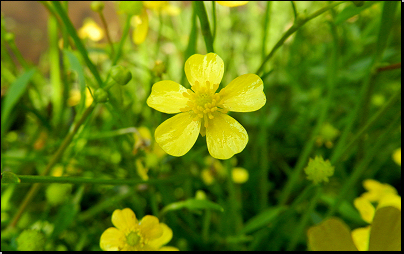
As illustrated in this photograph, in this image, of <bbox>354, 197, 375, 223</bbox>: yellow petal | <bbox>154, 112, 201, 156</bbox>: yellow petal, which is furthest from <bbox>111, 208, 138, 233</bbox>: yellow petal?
<bbox>354, 197, 375, 223</bbox>: yellow petal

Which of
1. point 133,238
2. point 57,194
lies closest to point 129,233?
point 133,238

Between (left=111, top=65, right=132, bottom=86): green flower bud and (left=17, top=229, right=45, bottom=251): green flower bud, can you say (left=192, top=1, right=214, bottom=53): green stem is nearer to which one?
(left=111, top=65, right=132, bottom=86): green flower bud

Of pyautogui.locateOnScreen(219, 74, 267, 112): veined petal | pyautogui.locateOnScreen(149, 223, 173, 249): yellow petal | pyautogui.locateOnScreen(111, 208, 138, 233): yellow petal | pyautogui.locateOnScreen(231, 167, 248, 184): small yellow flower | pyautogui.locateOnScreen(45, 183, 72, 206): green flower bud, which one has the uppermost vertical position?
pyautogui.locateOnScreen(231, 167, 248, 184): small yellow flower

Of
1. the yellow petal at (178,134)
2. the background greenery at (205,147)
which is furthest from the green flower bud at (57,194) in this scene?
the yellow petal at (178,134)

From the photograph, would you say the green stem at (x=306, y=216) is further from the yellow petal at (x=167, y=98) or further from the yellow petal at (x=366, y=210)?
the yellow petal at (x=167, y=98)

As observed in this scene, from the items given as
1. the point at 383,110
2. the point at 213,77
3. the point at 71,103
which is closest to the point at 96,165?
the point at 71,103

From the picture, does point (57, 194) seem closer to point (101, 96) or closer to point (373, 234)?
point (101, 96)
